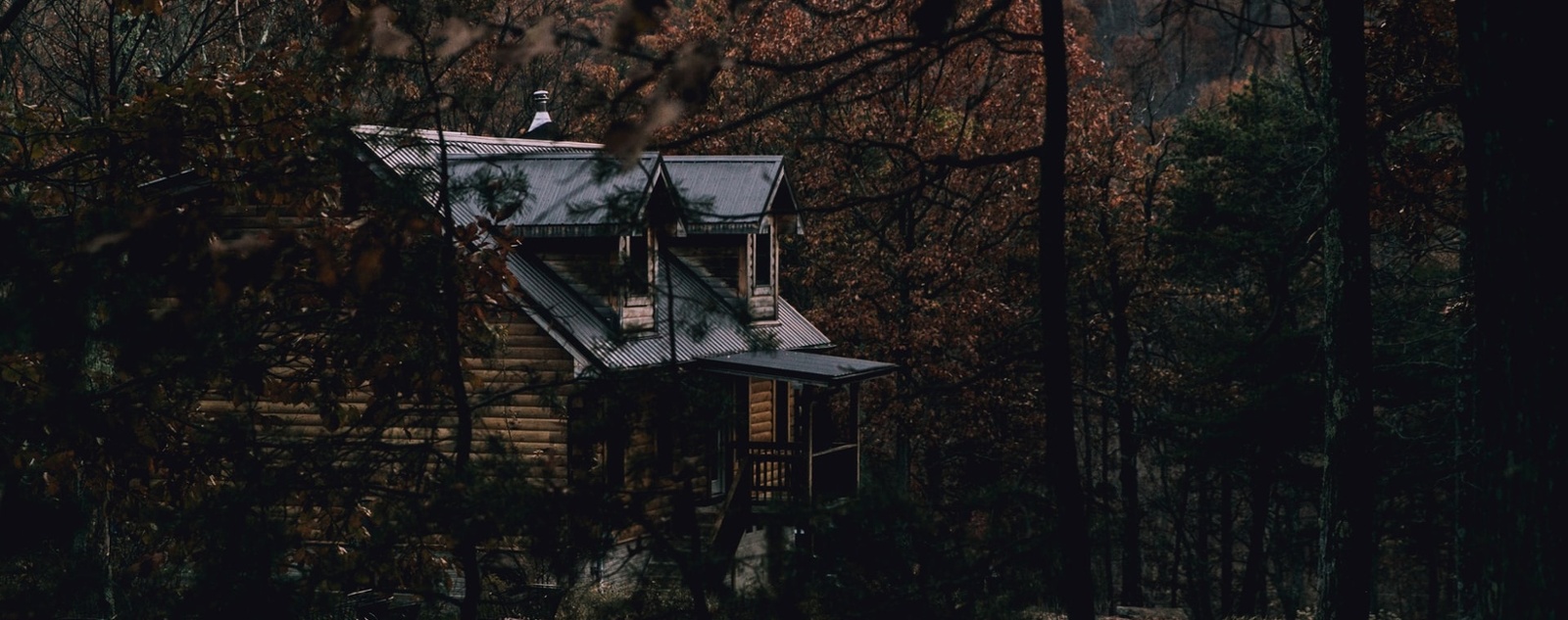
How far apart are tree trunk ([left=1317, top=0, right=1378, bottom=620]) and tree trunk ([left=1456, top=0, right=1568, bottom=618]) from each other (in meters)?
2.97

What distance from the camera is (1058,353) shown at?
208 inches

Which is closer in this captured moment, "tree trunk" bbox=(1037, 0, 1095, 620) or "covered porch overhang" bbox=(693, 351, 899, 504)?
"tree trunk" bbox=(1037, 0, 1095, 620)

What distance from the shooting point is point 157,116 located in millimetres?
9578

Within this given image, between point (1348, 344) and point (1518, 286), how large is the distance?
505 cm

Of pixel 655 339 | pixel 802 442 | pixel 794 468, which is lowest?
pixel 794 468

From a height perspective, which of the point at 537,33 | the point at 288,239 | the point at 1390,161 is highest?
the point at 1390,161

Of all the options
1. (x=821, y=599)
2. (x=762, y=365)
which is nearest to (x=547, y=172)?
(x=762, y=365)

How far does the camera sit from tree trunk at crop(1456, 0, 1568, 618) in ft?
17.0

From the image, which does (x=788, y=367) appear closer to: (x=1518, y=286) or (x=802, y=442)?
(x=802, y=442)

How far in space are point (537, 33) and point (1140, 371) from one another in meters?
29.7

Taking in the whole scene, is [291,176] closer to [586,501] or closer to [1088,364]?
[586,501]

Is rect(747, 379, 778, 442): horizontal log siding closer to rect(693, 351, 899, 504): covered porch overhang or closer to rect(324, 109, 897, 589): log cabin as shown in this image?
rect(324, 109, 897, 589): log cabin

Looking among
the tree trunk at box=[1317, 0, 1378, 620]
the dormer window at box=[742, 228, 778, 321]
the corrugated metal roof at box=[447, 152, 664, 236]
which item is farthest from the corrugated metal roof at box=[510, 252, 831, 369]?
Result: the corrugated metal roof at box=[447, 152, 664, 236]

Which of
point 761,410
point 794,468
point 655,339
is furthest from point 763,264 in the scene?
point 655,339
